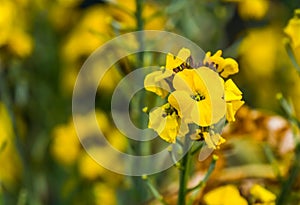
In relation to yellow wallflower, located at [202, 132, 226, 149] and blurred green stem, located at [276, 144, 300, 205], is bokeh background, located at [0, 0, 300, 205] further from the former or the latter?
yellow wallflower, located at [202, 132, 226, 149]

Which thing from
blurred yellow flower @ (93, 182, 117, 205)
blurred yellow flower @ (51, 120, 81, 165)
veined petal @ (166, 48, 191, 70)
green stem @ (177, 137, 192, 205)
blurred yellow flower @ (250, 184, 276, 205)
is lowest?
blurred yellow flower @ (250, 184, 276, 205)

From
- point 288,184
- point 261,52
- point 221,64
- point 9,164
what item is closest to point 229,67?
point 221,64

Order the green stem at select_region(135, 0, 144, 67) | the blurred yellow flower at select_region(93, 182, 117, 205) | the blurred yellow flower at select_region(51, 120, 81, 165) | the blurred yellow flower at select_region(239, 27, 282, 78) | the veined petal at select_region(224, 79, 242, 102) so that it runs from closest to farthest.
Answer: the veined petal at select_region(224, 79, 242, 102) < the green stem at select_region(135, 0, 144, 67) < the blurred yellow flower at select_region(93, 182, 117, 205) < the blurred yellow flower at select_region(51, 120, 81, 165) < the blurred yellow flower at select_region(239, 27, 282, 78)

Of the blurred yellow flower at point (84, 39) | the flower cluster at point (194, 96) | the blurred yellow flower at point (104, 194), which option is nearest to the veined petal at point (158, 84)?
the flower cluster at point (194, 96)

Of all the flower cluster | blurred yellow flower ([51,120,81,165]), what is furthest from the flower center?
blurred yellow flower ([51,120,81,165])

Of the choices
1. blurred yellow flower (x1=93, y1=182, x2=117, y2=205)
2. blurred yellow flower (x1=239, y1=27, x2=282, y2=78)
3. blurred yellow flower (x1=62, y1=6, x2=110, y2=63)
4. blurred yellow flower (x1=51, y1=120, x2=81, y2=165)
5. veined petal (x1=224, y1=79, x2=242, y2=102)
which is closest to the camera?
veined petal (x1=224, y1=79, x2=242, y2=102)

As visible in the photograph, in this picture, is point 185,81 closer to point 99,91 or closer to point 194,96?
point 194,96

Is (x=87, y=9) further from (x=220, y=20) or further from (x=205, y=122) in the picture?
(x=205, y=122)
